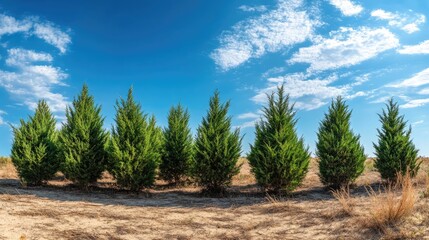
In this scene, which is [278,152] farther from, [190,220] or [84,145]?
[84,145]

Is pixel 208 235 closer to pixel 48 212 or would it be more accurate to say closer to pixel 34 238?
pixel 34 238

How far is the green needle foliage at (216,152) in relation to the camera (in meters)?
14.6

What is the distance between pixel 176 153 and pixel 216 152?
356 centimetres

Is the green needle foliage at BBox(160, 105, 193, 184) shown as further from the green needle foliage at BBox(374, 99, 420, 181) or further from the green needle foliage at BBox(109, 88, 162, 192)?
the green needle foliage at BBox(374, 99, 420, 181)

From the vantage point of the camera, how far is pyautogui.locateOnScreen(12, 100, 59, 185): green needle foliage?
16.2 metres

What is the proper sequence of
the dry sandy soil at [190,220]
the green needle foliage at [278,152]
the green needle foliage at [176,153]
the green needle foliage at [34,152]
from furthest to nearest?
the green needle foliage at [176,153] → the green needle foliage at [34,152] → the green needle foliage at [278,152] → the dry sandy soil at [190,220]

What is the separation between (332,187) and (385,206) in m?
7.85

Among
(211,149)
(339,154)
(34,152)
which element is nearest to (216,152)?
(211,149)

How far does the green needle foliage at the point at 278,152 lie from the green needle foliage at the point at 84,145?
6606 mm

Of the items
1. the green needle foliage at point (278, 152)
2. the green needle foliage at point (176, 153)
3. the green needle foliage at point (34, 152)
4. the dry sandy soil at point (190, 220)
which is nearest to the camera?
the dry sandy soil at point (190, 220)

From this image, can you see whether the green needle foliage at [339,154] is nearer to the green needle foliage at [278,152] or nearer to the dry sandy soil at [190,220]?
the green needle foliage at [278,152]

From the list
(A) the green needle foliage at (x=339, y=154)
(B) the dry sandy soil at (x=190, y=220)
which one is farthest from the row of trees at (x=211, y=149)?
(B) the dry sandy soil at (x=190, y=220)

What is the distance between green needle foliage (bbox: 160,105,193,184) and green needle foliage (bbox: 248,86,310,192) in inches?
159

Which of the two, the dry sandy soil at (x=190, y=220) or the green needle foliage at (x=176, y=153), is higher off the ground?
the green needle foliage at (x=176, y=153)
